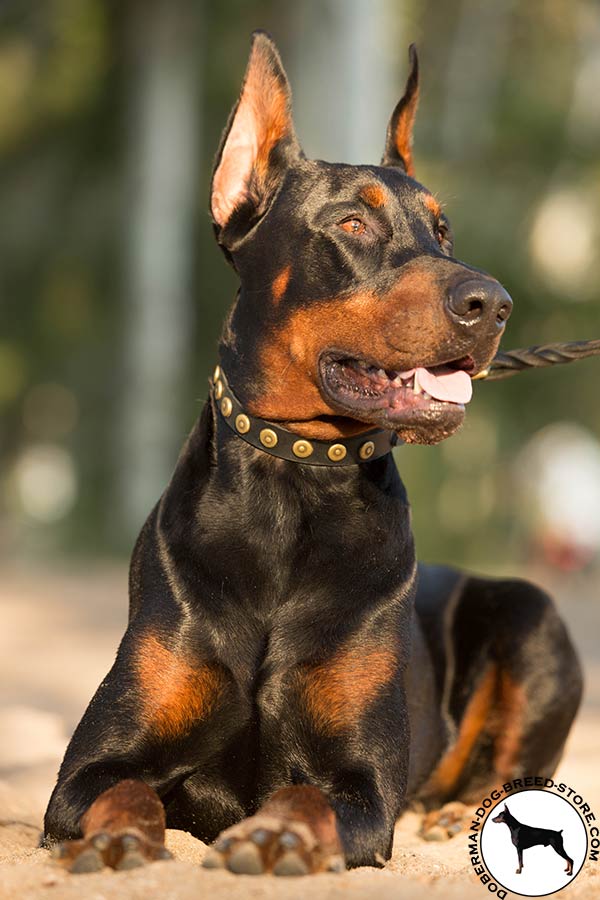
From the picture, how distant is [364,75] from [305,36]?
126 cm

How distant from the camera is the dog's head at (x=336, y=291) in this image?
3.98 metres

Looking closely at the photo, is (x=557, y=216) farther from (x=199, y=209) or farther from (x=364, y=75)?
(x=364, y=75)

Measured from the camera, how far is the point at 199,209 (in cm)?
2155

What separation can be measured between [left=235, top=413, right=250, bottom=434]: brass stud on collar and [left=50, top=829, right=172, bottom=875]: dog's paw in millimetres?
1353

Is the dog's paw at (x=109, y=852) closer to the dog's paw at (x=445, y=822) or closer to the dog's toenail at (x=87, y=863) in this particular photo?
the dog's toenail at (x=87, y=863)

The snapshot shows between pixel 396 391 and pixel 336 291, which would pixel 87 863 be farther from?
pixel 336 291

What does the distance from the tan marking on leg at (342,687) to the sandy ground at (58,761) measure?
417 mm

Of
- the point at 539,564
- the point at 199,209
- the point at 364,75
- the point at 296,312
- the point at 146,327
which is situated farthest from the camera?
the point at 199,209

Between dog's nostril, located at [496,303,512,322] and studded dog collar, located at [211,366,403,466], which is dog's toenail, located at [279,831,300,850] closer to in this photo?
studded dog collar, located at [211,366,403,466]

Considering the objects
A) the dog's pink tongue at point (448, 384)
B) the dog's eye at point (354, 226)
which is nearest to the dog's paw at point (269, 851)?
the dog's pink tongue at point (448, 384)

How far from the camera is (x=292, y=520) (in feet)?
13.7

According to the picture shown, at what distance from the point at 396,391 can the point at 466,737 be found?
188 cm

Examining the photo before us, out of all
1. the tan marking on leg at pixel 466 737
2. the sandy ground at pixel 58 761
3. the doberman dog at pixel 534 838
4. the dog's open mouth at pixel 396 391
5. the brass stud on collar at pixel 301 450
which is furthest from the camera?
the tan marking on leg at pixel 466 737

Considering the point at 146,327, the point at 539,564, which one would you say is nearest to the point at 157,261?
the point at 146,327
